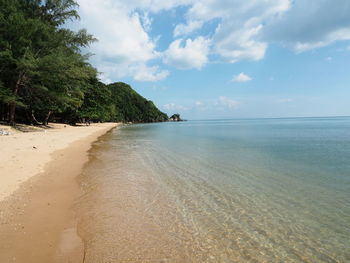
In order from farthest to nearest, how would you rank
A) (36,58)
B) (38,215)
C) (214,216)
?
(36,58), (214,216), (38,215)

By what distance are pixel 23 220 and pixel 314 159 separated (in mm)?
14547

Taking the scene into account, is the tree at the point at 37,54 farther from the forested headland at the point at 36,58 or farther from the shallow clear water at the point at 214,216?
the shallow clear water at the point at 214,216

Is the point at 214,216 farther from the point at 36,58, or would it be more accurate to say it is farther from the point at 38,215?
the point at 36,58

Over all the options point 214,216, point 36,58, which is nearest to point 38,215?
point 214,216

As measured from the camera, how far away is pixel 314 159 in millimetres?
13438

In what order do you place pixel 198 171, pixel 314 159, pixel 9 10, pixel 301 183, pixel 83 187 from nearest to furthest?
1. pixel 83 187
2. pixel 301 183
3. pixel 198 171
4. pixel 314 159
5. pixel 9 10

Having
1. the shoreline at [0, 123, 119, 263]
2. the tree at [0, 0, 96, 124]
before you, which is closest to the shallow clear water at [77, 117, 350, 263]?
the shoreline at [0, 123, 119, 263]

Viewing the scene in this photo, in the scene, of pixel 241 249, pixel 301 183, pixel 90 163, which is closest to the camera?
pixel 241 249

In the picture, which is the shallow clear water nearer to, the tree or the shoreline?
the shoreline

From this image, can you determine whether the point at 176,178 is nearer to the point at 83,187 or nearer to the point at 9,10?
the point at 83,187

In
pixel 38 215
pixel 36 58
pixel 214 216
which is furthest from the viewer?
pixel 36 58

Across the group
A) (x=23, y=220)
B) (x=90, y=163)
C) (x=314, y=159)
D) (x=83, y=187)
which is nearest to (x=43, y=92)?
(x=90, y=163)

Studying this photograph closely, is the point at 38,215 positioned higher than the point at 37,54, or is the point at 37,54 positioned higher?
the point at 37,54

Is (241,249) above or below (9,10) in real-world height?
below
